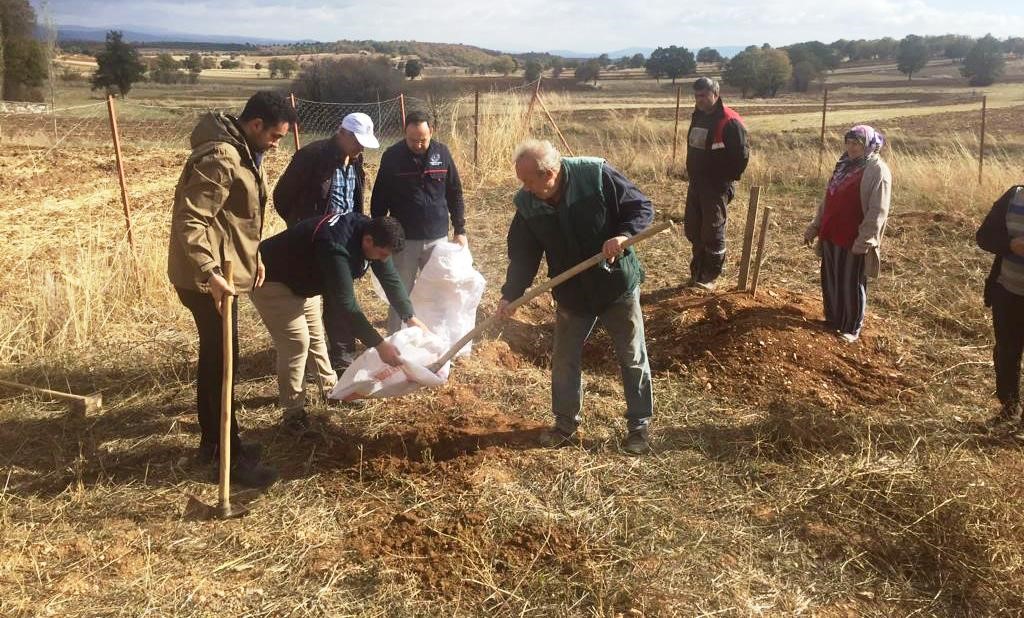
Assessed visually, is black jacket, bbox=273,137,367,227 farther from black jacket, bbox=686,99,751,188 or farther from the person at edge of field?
the person at edge of field

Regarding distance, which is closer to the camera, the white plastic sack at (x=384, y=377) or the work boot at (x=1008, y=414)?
the white plastic sack at (x=384, y=377)

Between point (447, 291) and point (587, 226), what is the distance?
1479 millimetres

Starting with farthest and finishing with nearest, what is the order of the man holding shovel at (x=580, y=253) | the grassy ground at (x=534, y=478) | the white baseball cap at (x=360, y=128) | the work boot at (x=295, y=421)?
the white baseball cap at (x=360, y=128)
the work boot at (x=295, y=421)
the man holding shovel at (x=580, y=253)
the grassy ground at (x=534, y=478)

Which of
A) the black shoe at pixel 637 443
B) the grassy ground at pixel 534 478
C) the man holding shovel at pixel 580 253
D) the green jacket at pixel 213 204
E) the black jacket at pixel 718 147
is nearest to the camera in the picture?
the grassy ground at pixel 534 478

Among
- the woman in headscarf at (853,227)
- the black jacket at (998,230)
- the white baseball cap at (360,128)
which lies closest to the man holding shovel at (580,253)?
the white baseball cap at (360,128)

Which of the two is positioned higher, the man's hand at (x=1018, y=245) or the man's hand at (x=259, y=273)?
the man's hand at (x=1018, y=245)

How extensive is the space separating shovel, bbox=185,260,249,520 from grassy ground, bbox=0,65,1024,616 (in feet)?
0.18

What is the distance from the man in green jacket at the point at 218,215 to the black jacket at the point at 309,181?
870 millimetres

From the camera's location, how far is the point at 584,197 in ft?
10.2

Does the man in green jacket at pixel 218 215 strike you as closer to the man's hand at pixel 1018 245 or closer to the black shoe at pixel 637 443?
the black shoe at pixel 637 443

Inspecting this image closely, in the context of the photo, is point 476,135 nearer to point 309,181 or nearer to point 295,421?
point 309,181

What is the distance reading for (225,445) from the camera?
289 centimetres

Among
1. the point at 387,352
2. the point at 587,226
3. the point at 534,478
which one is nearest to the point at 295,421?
the point at 387,352

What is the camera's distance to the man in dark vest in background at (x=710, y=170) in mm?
5547
